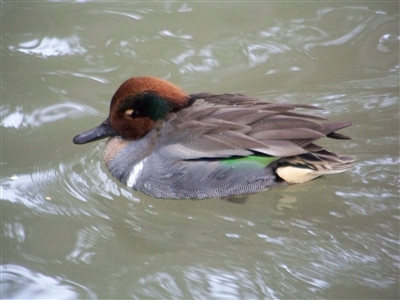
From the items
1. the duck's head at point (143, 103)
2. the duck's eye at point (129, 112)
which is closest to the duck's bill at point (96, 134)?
the duck's head at point (143, 103)

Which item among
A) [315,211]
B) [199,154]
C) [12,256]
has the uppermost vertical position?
[199,154]

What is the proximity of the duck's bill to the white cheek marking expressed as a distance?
526 mm

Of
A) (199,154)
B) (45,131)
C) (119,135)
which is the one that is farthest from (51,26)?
(199,154)

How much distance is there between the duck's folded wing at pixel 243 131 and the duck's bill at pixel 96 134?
68 centimetres

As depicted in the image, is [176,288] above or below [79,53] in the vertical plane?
below

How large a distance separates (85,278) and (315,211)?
1.93 m

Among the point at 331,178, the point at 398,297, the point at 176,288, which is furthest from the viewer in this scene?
the point at 331,178

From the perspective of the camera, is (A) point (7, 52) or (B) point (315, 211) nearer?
(B) point (315, 211)

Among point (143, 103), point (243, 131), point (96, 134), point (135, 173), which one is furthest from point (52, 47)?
point (243, 131)

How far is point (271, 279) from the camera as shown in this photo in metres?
4.34

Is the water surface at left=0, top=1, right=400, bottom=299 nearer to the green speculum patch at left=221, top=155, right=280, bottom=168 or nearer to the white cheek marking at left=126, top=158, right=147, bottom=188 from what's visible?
the white cheek marking at left=126, top=158, right=147, bottom=188

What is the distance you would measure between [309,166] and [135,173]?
1488mm

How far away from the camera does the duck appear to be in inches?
191

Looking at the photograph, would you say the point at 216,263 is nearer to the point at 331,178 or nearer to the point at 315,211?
the point at 315,211
